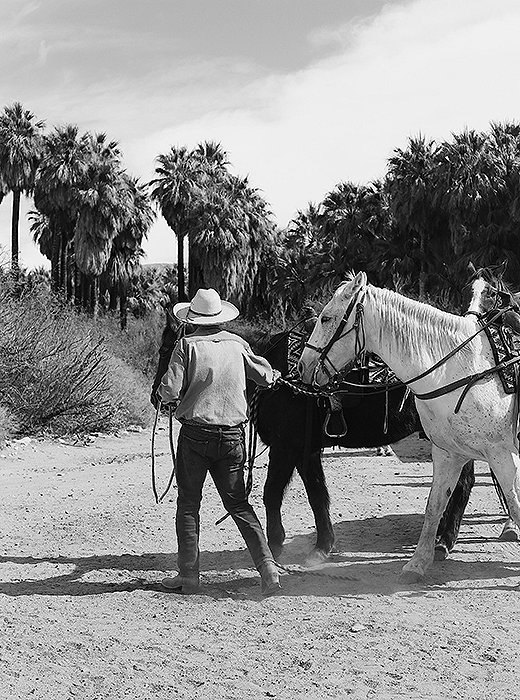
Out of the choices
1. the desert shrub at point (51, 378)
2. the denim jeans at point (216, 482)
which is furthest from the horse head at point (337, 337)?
the desert shrub at point (51, 378)

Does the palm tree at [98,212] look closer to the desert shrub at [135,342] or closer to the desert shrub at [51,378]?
the desert shrub at [135,342]

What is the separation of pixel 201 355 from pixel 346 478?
6042 millimetres

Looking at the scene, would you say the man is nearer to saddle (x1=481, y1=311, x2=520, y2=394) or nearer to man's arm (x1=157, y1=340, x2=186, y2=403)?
man's arm (x1=157, y1=340, x2=186, y2=403)

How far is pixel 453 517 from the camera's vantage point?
7328mm

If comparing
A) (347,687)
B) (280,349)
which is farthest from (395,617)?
(280,349)

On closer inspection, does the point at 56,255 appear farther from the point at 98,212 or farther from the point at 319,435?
the point at 319,435

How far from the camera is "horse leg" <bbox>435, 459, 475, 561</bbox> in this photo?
7145mm

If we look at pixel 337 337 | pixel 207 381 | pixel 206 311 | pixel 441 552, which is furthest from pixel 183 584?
pixel 441 552

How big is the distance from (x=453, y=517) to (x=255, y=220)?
39.1 m

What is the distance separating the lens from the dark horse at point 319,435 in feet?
23.3

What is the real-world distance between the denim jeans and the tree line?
26283 mm

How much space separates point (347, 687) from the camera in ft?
14.2

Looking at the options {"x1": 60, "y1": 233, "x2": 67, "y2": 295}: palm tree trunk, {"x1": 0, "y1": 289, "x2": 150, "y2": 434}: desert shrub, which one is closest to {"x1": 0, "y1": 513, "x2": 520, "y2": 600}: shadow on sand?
{"x1": 0, "y1": 289, "x2": 150, "y2": 434}: desert shrub

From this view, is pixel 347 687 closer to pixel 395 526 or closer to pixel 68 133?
pixel 395 526
